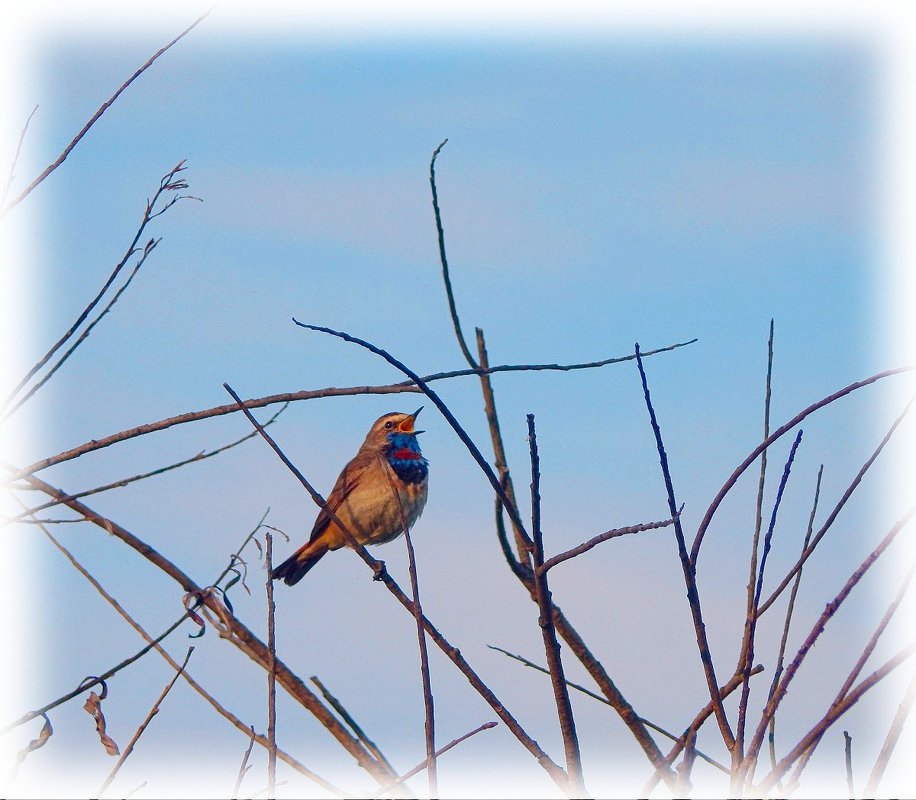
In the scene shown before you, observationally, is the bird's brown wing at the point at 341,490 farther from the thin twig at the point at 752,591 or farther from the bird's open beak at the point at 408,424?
the thin twig at the point at 752,591

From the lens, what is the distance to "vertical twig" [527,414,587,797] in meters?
2.73

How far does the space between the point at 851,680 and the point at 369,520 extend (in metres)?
7.93

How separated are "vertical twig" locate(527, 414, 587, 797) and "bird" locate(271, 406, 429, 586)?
7078 millimetres

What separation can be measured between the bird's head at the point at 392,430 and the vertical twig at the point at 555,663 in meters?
8.48

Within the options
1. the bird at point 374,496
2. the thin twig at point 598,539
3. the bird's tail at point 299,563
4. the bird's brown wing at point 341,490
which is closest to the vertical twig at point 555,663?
the thin twig at point 598,539

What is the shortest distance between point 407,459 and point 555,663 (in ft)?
28.1

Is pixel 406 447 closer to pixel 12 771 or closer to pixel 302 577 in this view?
pixel 302 577

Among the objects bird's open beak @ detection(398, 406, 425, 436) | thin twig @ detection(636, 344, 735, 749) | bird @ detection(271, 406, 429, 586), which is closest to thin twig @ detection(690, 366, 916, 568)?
thin twig @ detection(636, 344, 735, 749)

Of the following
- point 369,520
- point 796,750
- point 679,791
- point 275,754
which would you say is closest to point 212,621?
point 275,754

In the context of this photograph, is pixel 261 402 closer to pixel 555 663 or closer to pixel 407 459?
pixel 555 663

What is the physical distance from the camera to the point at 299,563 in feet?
36.8

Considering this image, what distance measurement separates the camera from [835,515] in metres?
3.04

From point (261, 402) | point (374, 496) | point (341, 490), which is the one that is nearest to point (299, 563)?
point (341, 490)

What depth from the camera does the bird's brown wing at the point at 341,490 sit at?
10.8 metres
